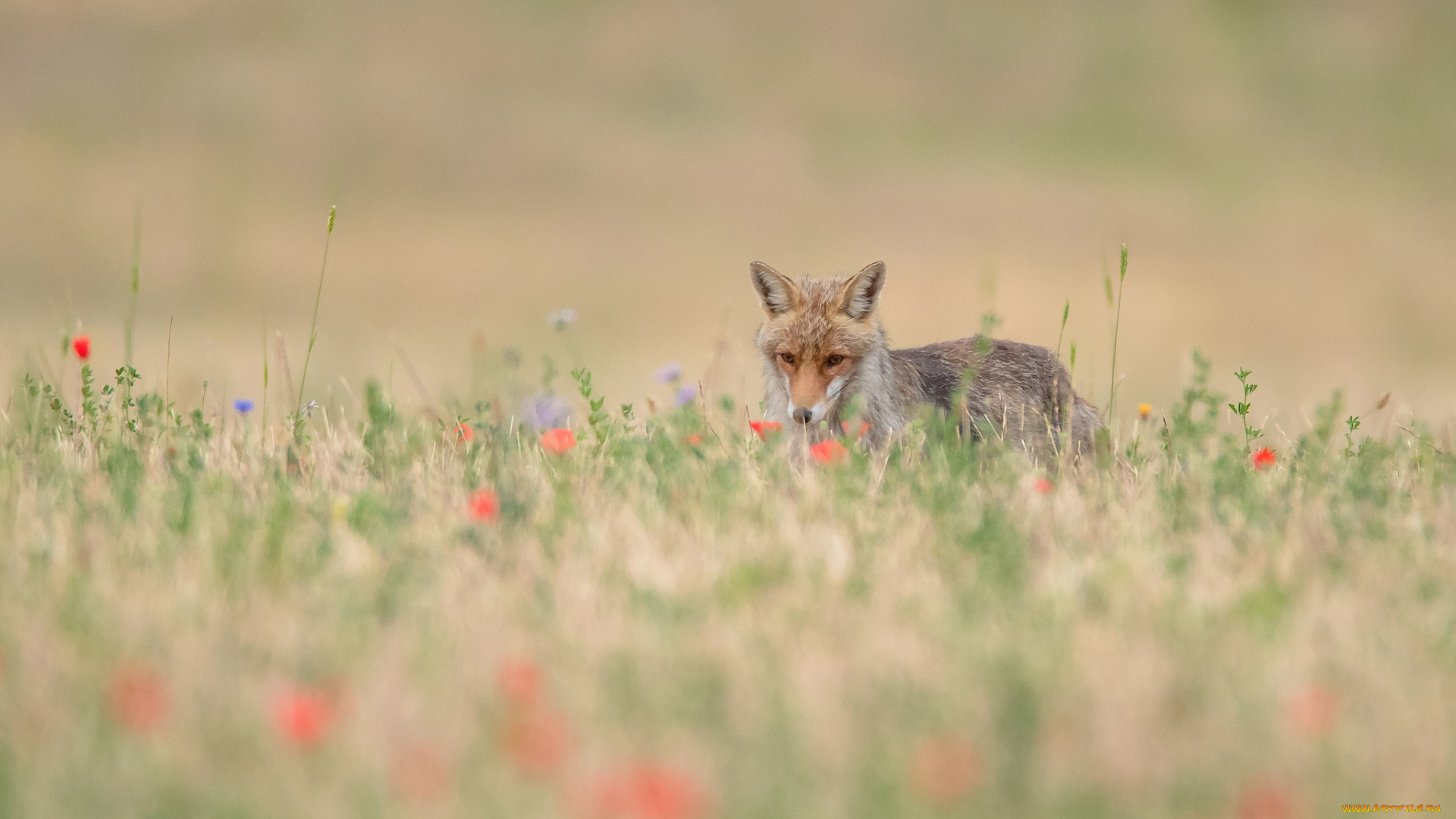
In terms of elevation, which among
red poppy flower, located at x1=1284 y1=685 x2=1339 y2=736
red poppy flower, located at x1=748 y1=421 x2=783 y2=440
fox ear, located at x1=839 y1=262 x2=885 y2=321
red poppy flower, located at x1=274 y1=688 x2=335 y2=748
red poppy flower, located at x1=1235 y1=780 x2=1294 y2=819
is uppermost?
fox ear, located at x1=839 y1=262 x2=885 y2=321

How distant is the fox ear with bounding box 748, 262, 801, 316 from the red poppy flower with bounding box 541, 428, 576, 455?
1692 millimetres

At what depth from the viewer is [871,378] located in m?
6.16

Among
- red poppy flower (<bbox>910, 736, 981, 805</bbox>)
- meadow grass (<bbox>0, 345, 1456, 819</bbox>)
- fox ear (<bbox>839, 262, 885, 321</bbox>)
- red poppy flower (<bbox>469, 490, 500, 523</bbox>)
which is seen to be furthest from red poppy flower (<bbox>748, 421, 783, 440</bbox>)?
red poppy flower (<bbox>910, 736, 981, 805</bbox>)

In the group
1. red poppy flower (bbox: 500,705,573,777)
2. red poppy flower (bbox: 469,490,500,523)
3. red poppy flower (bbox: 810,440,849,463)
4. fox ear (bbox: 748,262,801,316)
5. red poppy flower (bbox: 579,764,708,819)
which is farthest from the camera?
fox ear (bbox: 748,262,801,316)

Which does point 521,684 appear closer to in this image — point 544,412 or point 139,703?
point 139,703

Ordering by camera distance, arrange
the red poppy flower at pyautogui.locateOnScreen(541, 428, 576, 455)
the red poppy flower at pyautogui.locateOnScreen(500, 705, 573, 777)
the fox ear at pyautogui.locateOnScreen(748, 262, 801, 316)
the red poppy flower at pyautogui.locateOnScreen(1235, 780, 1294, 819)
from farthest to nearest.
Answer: the fox ear at pyautogui.locateOnScreen(748, 262, 801, 316), the red poppy flower at pyautogui.locateOnScreen(541, 428, 576, 455), the red poppy flower at pyautogui.locateOnScreen(500, 705, 573, 777), the red poppy flower at pyautogui.locateOnScreen(1235, 780, 1294, 819)

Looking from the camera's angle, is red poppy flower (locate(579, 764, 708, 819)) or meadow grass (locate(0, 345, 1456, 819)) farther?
meadow grass (locate(0, 345, 1456, 819))

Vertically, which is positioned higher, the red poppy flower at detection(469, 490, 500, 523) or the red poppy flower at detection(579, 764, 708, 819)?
the red poppy flower at detection(469, 490, 500, 523)

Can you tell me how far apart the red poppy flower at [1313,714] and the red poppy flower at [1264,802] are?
0.70 ft

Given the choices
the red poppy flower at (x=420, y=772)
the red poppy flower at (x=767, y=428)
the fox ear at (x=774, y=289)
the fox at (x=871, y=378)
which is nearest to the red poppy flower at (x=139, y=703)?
the red poppy flower at (x=420, y=772)

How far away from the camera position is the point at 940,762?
7.30ft

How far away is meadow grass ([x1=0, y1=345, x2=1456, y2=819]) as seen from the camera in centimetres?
230

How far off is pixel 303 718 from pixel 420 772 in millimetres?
250

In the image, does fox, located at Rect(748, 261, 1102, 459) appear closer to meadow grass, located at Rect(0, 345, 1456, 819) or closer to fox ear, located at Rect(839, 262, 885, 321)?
fox ear, located at Rect(839, 262, 885, 321)
